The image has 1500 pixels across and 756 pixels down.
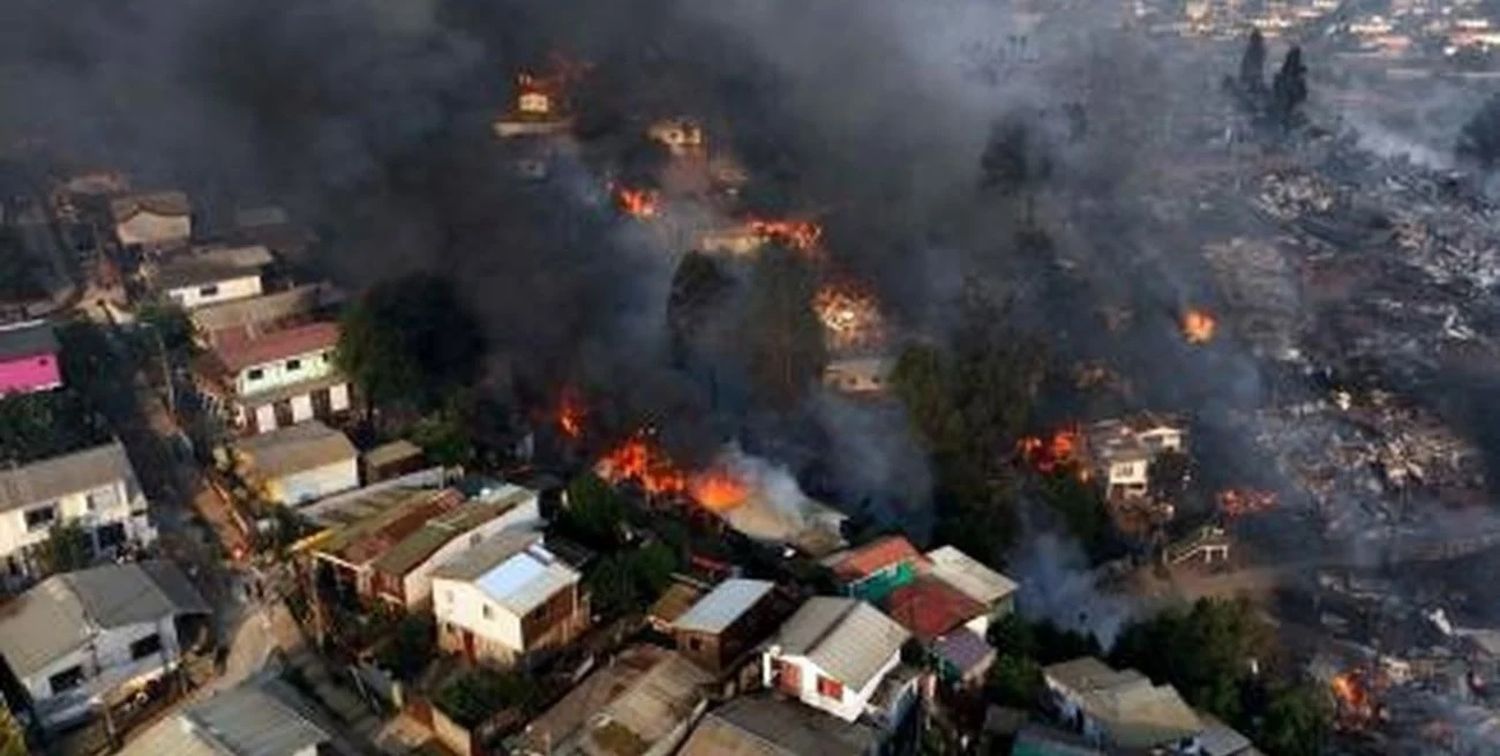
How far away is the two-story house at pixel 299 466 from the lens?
22.4 meters

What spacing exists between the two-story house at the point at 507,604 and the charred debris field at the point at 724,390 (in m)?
0.07

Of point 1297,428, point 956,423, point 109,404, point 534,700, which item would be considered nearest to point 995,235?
point 1297,428

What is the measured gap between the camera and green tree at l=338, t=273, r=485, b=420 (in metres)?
25.7

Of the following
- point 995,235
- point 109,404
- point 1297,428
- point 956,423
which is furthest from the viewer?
point 995,235

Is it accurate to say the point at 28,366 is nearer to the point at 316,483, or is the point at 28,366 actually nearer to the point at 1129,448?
the point at 316,483

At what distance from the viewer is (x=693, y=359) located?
32.9 metres

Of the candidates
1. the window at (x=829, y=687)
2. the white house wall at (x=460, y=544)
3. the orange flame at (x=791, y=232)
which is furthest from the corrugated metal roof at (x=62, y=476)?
the orange flame at (x=791, y=232)

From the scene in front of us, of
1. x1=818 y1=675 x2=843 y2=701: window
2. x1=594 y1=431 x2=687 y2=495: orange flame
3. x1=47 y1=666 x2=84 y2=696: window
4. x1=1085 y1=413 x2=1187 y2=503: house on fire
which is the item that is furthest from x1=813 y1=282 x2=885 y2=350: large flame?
x1=47 y1=666 x2=84 y2=696: window

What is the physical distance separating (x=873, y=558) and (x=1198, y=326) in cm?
2109

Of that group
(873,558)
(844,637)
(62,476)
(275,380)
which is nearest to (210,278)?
(275,380)

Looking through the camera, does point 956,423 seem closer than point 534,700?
No

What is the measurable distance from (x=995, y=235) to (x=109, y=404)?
2688cm

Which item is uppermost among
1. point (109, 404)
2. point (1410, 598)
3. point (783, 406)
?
point (109, 404)

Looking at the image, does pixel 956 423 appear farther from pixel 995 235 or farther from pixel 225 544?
pixel 995 235
